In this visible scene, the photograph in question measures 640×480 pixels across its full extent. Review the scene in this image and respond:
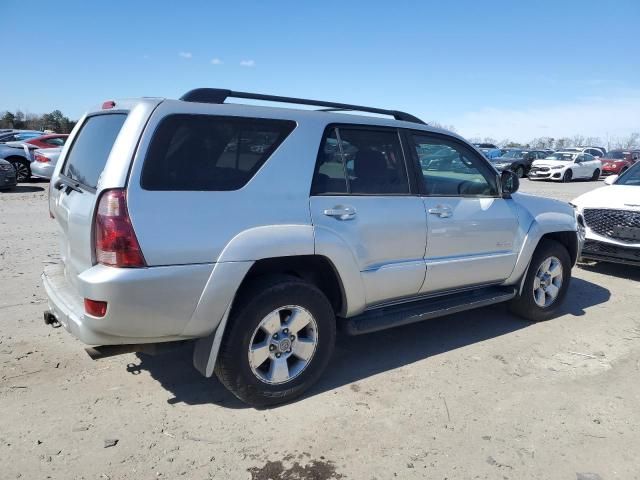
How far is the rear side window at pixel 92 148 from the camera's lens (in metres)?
3.09

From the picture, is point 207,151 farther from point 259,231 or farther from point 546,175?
point 546,175

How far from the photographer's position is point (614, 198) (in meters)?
6.92

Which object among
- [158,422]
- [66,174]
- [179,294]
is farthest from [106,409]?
[66,174]

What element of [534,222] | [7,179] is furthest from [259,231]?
[7,179]

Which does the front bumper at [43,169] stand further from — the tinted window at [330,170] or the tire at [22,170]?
the tinted window at [330,170]

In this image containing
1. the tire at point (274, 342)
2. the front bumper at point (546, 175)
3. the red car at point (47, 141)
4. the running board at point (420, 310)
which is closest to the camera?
the tire at point (274, 342)

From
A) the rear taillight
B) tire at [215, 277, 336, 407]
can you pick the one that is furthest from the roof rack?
tire at [215, 277, 336, 407]

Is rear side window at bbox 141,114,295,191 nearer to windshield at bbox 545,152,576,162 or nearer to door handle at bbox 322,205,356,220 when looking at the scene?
door handle at bbox 322,205,356,220

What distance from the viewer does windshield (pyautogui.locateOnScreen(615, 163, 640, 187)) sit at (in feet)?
24.9

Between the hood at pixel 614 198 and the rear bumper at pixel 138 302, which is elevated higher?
the hood at pixel 614 198

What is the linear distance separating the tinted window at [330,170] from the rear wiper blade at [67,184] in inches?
58.3

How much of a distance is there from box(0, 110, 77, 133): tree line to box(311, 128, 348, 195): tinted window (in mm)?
53640

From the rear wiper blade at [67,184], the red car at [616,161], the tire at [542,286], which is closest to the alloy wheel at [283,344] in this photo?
the rear wiper blade at [67,184]

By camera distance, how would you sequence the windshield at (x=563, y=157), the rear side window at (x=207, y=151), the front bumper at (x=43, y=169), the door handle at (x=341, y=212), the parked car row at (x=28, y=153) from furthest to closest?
1. the windshield at (x=563, y=157)
2. the parked car row at (x=28, y=153)
3. the front bumper at (x=43, y=169)
4. the door handle at (x=341, y=212)
5. the rear side window at (x=207, y=151)
